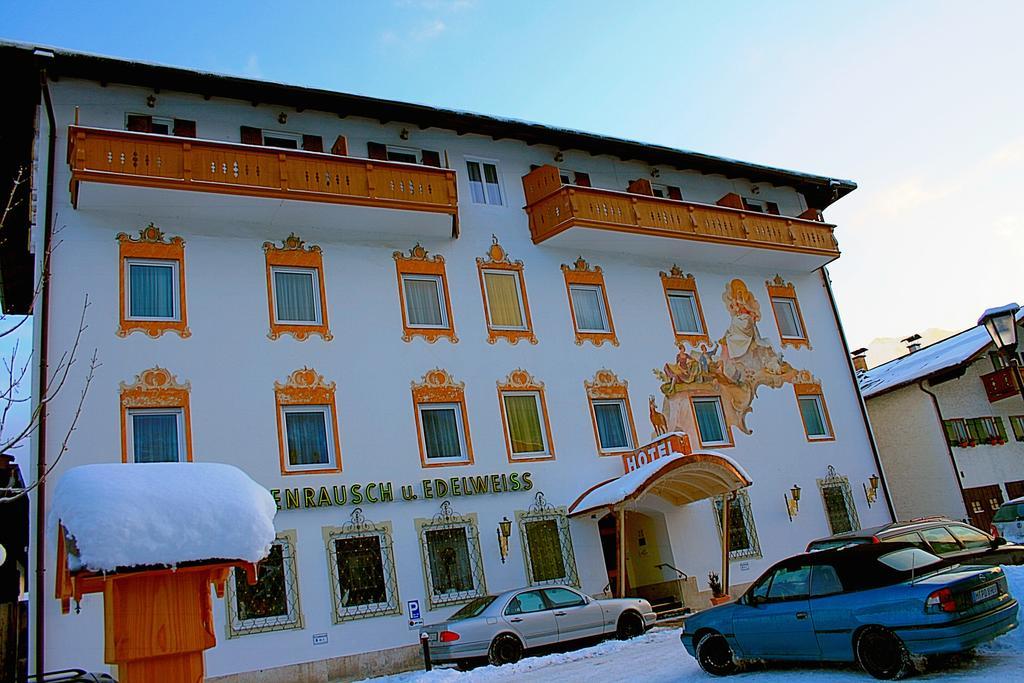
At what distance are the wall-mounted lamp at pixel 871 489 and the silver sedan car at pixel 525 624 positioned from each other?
1226 cm

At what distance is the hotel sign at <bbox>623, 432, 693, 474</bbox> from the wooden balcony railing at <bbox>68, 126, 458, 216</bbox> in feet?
25.1

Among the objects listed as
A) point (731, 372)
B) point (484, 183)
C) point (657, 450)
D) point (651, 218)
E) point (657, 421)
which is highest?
point (484, 183)

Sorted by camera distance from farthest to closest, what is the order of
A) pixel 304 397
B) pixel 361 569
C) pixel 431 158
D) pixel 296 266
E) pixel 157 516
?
pixel 431 158
pixel 296 266
pixel 304 397
pixel 361 569
pixel 157 516

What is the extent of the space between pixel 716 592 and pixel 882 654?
13.1 meters

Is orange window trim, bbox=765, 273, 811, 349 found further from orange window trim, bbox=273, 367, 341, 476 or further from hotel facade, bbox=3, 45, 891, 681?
orange window trim, bbox=273, 367, 341, 476

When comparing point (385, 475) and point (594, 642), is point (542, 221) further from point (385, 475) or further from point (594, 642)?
point (594, 642)

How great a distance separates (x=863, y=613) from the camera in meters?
9.58

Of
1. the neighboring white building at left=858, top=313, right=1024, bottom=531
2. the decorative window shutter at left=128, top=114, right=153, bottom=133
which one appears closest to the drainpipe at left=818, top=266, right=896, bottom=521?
the neighboring white building at left=858, top=313, right=1024, bottom=531

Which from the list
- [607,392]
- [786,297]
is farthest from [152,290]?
[786,297]

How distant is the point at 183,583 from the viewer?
554 cm

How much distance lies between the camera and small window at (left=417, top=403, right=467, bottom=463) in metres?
20.1

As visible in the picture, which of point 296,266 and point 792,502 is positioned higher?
point 296,266

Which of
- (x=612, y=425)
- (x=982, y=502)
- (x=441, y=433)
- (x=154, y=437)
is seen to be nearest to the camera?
(x=154, y=437)

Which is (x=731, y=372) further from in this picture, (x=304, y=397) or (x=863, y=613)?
(x=863, y=613)
